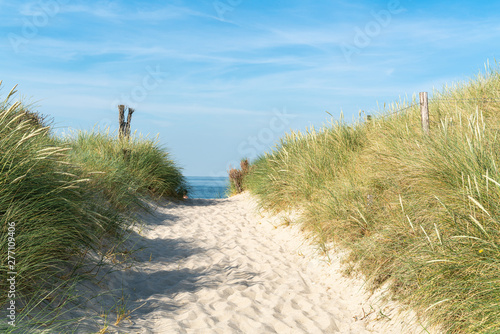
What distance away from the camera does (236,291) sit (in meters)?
4.56

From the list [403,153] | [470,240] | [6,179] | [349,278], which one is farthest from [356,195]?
[6,179]

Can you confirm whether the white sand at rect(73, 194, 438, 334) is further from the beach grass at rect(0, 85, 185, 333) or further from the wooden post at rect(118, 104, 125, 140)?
the wooden post at rect(118, 104, 125, 140)

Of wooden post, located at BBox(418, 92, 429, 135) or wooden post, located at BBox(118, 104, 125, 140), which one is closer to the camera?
wooden post, located at BBox(418, 92, 429, 135)

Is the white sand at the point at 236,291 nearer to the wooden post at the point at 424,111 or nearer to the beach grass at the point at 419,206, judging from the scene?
the beach grass at the point at 419,206

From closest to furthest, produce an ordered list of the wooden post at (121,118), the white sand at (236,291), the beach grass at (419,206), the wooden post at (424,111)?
the beach grass at (419,206) < the white sand at (236,291) < the wooden post at (424,111) < the wooden post at (121,118)

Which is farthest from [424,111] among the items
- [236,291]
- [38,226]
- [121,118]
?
[121,118]

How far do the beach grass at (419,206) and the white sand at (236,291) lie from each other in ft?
1.27

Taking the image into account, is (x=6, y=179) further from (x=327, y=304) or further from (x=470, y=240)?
(x=470, y=240)

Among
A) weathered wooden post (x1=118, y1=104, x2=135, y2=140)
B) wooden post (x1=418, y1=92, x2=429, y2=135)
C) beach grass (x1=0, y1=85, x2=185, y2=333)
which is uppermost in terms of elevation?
weathered wooden post (x1=118, y1=104, x2=135, y2=140)

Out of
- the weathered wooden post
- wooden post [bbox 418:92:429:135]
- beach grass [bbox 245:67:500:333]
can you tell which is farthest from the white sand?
the weathered wooden post

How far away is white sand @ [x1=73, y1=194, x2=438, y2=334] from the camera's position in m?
3.72

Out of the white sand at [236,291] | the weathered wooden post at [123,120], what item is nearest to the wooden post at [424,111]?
the white sand at [236,291]

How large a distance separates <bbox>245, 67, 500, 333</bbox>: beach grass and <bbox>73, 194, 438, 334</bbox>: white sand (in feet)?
1.27

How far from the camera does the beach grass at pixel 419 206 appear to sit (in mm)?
3049
